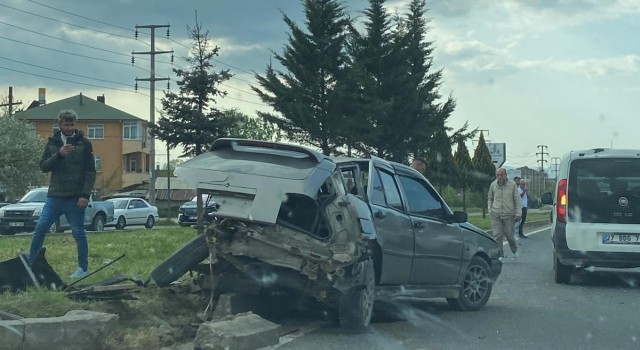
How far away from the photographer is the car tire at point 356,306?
7789mm

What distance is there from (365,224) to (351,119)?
73.3ft

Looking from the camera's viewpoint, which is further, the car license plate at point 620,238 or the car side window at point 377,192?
the car license plate at point 620,238

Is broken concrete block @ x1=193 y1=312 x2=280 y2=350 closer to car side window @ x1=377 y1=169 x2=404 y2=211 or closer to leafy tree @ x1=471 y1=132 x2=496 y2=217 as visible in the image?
car side window @ x1=377 y1=169 x2=404 y2=211

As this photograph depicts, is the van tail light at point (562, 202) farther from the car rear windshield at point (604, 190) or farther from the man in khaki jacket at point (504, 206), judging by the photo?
the man in khaki jacket at point (504, 206)

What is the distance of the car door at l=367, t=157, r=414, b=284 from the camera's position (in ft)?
27.5

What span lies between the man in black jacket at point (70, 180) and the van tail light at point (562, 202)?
22.5ft

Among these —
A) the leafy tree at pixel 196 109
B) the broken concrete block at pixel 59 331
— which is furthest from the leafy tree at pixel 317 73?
the broken concrete block at pixel 59 331

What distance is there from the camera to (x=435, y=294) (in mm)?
9406

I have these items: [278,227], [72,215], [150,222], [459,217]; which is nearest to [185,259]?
[278,227]

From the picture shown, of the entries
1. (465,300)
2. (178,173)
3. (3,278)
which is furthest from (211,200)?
(465,300)

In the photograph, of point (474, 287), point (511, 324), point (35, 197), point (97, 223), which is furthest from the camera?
point (97, 223)

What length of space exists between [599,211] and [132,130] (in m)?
78.2

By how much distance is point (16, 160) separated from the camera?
60.2 meters

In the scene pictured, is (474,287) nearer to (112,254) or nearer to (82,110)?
(112,254)
